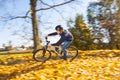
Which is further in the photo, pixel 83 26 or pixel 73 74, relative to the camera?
pixel 83 26

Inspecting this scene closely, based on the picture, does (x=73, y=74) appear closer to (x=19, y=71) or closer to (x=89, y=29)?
(x=19, y=71)

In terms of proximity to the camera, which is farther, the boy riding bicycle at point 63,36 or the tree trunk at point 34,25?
the tree trunk at point 34,25

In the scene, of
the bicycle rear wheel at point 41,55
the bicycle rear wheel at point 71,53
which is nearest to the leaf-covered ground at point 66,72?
the bicycle rear wheel at point 41,55

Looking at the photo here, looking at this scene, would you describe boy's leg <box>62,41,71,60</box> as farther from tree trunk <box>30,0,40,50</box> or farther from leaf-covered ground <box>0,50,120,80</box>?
tree trunk <box>30,0,40,50</box>

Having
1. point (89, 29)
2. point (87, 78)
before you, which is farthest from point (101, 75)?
point (89, 29)

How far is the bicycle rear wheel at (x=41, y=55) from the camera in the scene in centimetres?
1410

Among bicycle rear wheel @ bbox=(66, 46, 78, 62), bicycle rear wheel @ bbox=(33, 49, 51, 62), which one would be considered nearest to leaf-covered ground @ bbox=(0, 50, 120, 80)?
bicycle rear wheel @ bbox=(33, 49, 51, 62)

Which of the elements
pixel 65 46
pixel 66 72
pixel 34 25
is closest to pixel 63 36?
pixel 65 46

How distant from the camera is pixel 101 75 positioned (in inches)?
445

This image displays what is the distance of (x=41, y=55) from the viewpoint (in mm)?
14203

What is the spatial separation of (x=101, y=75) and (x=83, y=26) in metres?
27.8

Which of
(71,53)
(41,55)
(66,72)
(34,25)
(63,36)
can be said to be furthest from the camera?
(34,25)

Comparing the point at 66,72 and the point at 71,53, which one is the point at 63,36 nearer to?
the point at 71,53

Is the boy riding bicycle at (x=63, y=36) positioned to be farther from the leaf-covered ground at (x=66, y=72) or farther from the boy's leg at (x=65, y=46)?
the leaf-covered ground at (x=66, y=72)
